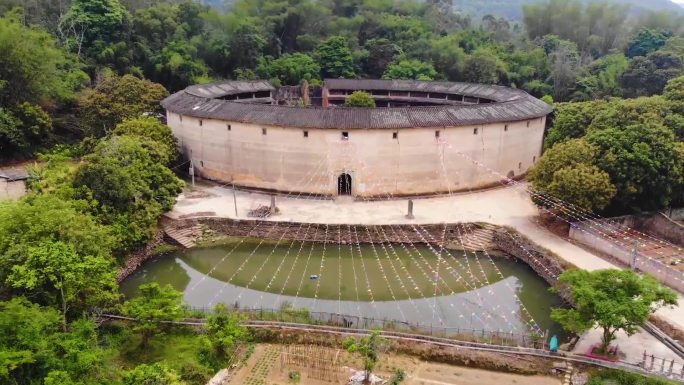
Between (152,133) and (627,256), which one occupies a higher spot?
(152,133)

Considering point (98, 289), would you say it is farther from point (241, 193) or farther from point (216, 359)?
point (241, 193)

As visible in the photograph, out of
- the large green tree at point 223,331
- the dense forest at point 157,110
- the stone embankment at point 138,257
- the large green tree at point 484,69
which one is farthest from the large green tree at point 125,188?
the large green tree at point 484,69

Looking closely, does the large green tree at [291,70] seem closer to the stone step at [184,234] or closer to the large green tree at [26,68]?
the large green tree at [26,68]

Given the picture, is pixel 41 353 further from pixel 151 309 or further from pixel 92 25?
pixel 92 25

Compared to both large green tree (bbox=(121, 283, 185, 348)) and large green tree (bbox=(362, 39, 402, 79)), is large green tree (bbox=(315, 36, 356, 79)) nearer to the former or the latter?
large green tree (bbox=(362, 39, 402, 79))

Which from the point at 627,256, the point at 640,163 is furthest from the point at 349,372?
the point at 640,163
